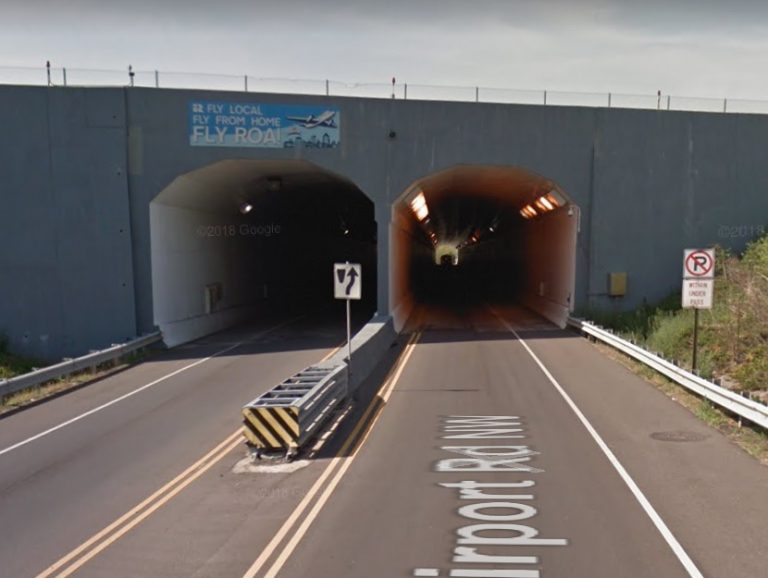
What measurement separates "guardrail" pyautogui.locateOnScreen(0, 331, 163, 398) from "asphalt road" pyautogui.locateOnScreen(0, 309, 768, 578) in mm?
1363

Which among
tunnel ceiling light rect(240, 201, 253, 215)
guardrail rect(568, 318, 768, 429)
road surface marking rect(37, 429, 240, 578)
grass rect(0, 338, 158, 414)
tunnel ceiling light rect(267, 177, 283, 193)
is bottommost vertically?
grass rect(0, 338, 158, 414)

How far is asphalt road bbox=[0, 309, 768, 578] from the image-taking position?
20.3ft

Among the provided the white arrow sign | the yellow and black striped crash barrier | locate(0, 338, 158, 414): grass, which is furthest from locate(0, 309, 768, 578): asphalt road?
the white arrow sign

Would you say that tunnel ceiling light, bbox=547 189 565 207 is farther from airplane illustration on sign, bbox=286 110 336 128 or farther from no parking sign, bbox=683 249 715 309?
no parking sign, bbox=683 249 715 309

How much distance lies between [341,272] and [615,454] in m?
7.18

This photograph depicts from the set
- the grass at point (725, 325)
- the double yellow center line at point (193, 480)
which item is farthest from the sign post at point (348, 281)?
the grass at point (725, 325)

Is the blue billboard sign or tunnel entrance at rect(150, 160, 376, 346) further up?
the blue billboard sign

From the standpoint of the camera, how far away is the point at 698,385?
12.5 meters

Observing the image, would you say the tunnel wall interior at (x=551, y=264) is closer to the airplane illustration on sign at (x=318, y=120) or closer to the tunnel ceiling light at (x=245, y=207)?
the airplane illustration on sign at (x=318, y=120)

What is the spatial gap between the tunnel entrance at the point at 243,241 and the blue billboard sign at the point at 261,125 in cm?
93

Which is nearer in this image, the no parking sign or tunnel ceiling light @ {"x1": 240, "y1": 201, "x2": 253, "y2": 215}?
the no parking sign

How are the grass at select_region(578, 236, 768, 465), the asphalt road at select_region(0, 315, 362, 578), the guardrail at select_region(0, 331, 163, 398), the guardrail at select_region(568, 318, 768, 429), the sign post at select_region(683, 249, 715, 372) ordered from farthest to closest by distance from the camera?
the guardrail at select_region(0, 331, 163, 398) → the sign post at select_region(683, 249, 715, 372) → the grass at select_region(578, 236, 768, 465) → the guardrail at select_region(568, 318, 768, 429) → the asphalt road at select_region(0, 315, 362, 578)

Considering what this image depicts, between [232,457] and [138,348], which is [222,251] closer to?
[138,348]

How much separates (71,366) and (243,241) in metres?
15.8
